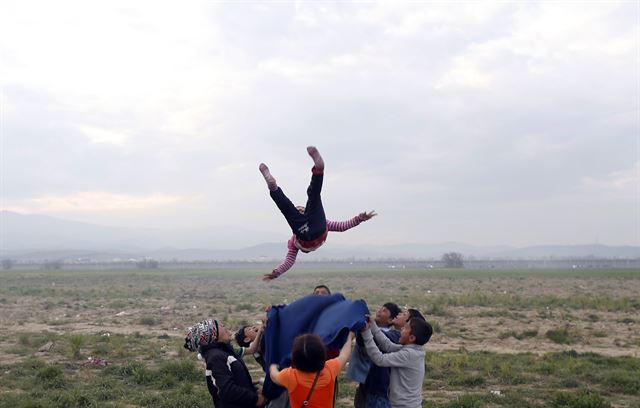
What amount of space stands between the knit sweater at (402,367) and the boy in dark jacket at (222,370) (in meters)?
1.10

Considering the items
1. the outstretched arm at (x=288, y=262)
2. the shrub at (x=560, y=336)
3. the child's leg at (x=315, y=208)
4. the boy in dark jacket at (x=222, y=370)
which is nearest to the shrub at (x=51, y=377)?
the outstretched arm at (x=288, y=262)

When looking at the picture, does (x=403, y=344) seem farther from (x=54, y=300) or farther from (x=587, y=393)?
(x=54, y=300)

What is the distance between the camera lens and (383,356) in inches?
194

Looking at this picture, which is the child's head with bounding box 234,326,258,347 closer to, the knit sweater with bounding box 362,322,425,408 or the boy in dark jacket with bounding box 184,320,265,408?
the boy in dark jacket with bounding box 184,320,265,408

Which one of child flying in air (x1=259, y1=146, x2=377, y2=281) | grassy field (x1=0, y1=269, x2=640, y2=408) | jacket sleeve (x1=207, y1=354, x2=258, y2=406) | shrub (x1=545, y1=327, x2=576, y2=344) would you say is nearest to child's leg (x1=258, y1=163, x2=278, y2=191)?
child flying in air (x1=259, y1=146, x2=377, y2=281)

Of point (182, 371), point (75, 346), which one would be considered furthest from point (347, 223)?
point (75, 346)

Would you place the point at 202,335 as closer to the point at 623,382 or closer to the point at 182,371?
the point at 182,371

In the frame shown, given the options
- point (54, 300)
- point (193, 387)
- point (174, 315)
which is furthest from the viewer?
point (54, 300)

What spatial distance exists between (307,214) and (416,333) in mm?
1526

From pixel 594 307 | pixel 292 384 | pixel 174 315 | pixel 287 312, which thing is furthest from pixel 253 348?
pixel 594 307

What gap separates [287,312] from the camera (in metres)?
4.79

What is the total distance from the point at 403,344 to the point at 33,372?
10.5 m

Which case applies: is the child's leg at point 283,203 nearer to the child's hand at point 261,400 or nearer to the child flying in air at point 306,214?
the child flying in air at point 306,214

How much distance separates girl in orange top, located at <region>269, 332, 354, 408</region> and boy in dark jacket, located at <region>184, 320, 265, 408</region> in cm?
42
